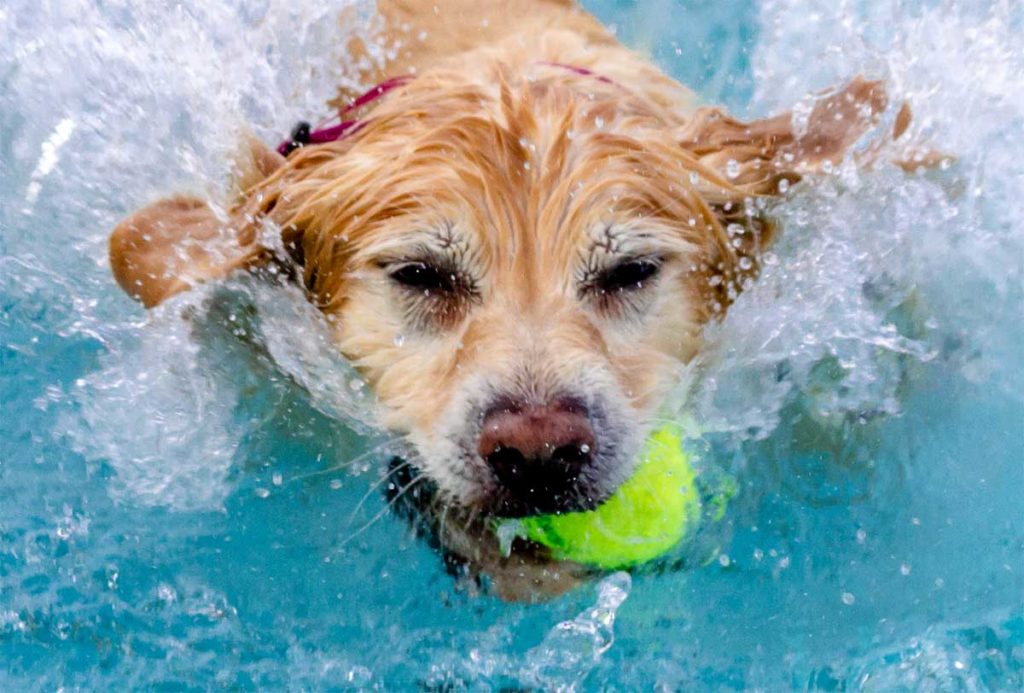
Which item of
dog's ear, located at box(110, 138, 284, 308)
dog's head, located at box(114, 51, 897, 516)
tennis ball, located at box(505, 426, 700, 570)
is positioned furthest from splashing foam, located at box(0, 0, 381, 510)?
tennis ball, located at box(505, 426, 700, 570)

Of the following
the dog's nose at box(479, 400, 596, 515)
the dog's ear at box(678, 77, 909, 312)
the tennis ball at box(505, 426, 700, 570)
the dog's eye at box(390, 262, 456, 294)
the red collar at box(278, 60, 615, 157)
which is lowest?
the tennis ball at box(505, 426, 700, 570)

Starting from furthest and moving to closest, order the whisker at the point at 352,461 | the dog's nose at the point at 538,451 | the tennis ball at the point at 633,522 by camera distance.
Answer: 1. the whisker at the point at 352,461
2. the tennis ball at the point at 633,522
3. the dog's nose at the point at 538,451

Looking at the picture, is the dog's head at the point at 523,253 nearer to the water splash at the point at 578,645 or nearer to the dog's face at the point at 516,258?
the dog's face at the point at 516,258

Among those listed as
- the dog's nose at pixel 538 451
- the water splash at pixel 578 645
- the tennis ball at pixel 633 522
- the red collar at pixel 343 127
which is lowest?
the water splash at pixel 578 645

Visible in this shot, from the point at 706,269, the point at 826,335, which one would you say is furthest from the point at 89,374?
the point at 826,335

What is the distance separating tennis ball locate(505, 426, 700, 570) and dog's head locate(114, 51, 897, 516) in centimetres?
25

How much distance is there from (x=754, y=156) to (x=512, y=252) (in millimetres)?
1080

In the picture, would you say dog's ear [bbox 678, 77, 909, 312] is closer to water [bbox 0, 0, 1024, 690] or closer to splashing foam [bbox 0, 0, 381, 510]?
water [bbox 0, 0, 1024, 690]

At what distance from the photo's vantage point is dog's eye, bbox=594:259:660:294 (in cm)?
407

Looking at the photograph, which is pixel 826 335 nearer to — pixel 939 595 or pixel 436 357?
pixel 939 595

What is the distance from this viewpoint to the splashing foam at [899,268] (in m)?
4.56

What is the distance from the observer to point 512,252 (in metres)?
4.00

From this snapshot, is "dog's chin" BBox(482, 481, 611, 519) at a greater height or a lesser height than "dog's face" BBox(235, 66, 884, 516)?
lesser

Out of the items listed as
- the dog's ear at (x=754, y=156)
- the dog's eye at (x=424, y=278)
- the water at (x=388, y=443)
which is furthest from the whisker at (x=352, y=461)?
the dog's ear at (x=754, y=156)
